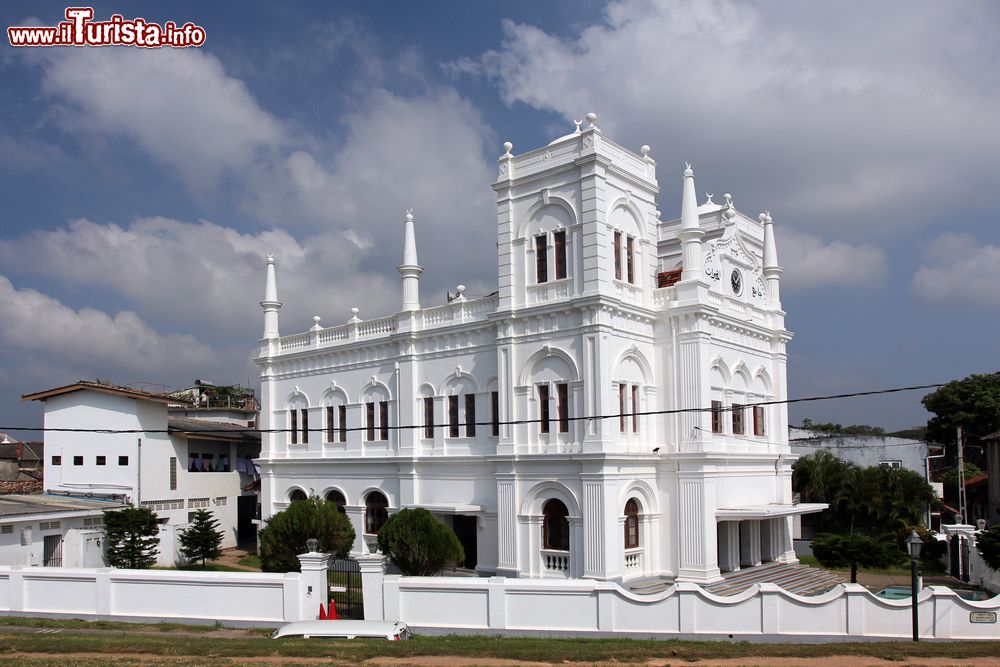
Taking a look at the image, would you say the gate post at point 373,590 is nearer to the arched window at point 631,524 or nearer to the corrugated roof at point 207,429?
the arched window at point 631,524

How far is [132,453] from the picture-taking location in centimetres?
3534

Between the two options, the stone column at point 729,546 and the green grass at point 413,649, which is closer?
the green grass at point 413,649

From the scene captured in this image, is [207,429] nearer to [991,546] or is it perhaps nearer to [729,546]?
[729,546]

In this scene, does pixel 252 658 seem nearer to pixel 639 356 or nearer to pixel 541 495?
pixel 541 495

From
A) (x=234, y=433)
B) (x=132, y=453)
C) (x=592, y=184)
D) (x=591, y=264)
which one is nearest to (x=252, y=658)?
(x=591, y=264)

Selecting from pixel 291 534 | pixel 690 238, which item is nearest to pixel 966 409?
pixel 690 238

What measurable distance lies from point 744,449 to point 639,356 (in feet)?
17.2

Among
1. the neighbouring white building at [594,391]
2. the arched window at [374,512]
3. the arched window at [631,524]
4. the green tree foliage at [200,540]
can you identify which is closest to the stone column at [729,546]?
the neighbouring white building at [594,391]

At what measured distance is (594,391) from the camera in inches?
968

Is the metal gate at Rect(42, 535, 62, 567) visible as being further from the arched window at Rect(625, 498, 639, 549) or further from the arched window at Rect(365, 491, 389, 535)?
the arched window at Rect(625, 498, 639, 549)

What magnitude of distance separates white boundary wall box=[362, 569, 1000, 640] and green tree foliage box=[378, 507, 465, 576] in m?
5.69

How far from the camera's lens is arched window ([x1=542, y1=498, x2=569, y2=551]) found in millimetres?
25156

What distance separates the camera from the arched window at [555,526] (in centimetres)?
2516

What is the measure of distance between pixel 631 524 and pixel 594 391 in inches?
160
